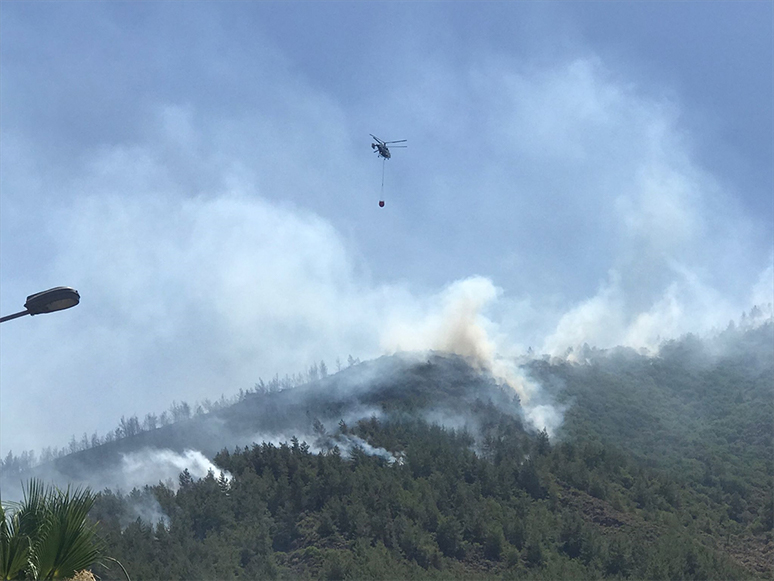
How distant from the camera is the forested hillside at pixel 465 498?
323 feet

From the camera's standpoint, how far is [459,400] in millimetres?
174375

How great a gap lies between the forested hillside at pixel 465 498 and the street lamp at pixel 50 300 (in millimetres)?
79252

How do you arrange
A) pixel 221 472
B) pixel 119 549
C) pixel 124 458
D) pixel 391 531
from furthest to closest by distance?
pixel 124 458 < pixel 221 472 < pixel 391 531 < pixel 119 549

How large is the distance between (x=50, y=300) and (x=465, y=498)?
107426mm

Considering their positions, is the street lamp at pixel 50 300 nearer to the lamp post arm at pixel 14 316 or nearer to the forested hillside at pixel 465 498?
the lamp post arm at pixel 14 316

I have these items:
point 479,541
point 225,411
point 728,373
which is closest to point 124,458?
point 225,411

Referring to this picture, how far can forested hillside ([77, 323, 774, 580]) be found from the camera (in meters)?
98.5

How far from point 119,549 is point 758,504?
9514 cm

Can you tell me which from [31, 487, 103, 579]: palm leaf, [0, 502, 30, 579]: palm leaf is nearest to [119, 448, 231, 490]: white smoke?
[31, 487, 103, 579]: palm leaf

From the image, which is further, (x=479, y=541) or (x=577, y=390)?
(x=577, y=390)

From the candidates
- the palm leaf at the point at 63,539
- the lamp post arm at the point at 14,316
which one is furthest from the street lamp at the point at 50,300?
the palm leaf at the point at 63,539

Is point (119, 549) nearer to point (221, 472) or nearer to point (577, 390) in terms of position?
point (221, 472)

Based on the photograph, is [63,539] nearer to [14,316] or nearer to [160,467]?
[14,316]

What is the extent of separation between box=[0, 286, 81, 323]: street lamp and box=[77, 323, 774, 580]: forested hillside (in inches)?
3120
